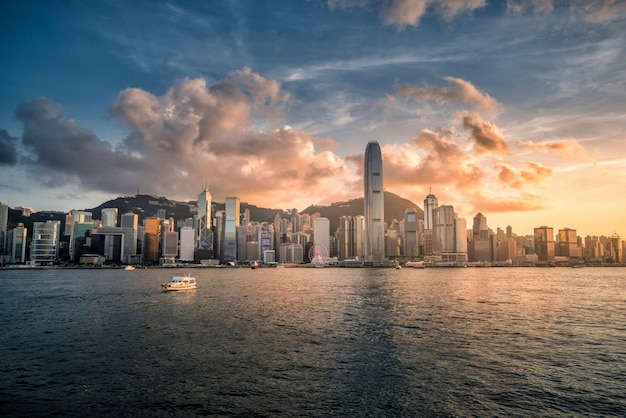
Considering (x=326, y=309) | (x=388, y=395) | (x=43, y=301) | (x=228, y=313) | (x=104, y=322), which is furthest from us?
(x=43, y=301)

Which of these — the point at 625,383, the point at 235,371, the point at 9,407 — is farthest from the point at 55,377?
the point at 625,383

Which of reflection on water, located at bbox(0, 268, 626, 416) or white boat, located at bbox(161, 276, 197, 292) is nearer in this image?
reflection on water, located at bbox(0, 268, 626, 416)

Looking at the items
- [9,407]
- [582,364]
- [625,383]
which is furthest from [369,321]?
[9,407]

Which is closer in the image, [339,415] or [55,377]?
[339,415]

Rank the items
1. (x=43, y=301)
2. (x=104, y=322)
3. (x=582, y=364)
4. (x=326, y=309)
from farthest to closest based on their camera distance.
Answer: (x=43, y=301) → (x=326, y=309) → (x=104, y=322) → (x=582, y=364)

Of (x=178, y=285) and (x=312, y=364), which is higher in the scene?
(x=178, y=285)

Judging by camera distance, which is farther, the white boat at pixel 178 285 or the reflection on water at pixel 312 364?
the white boat at pixel 178 285

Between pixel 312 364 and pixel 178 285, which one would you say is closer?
pixel 312 364

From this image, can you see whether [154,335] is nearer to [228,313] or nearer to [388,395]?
[228,313]

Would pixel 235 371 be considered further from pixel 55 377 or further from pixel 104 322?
pixel 104 322
